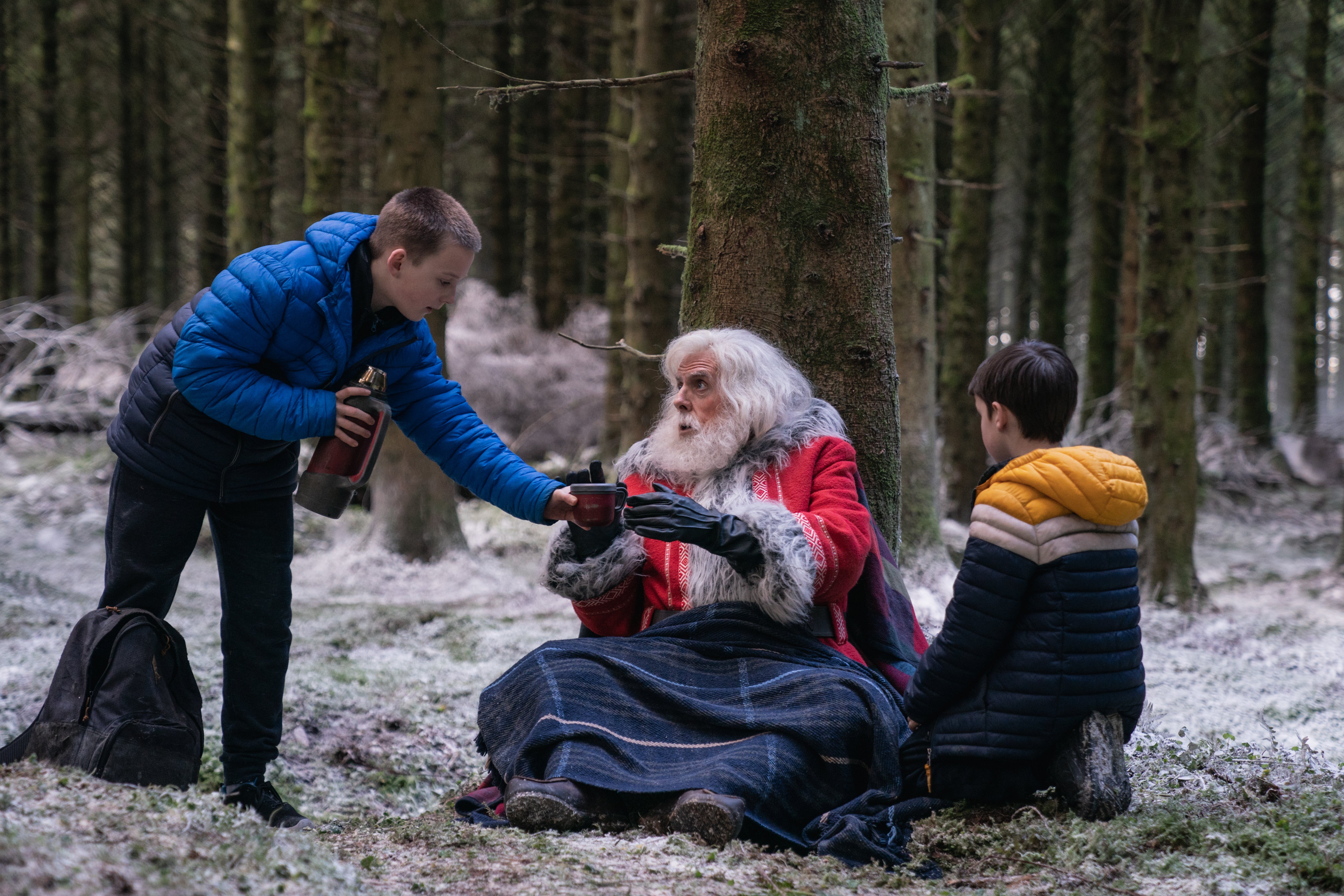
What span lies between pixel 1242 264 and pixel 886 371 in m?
10.5

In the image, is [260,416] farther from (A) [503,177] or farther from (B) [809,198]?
(A) [503,177]

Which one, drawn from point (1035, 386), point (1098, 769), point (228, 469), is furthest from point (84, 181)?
point (1098, 769)

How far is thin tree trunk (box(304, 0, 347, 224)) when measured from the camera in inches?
342

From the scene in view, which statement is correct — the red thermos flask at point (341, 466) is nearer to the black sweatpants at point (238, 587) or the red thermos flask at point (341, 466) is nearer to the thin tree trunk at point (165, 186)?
the black sweatpants at point (238, 587)

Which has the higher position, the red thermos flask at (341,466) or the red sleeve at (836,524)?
the red thermos flask at (341,466)

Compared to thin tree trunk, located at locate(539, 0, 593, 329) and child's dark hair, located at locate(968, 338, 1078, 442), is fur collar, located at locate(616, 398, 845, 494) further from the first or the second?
thin tree trunk, located at locate(539, 0, 593, 329)

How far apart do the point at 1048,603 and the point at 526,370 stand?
1093cm

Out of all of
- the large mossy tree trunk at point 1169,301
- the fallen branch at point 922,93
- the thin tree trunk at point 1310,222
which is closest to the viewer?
the fallen branch at point 922,93

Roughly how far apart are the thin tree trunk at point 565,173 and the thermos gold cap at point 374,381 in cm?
1010

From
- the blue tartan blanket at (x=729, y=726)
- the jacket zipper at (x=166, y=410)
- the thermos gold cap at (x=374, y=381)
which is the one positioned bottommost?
the blue tartan blanket at (x=729, y=726)

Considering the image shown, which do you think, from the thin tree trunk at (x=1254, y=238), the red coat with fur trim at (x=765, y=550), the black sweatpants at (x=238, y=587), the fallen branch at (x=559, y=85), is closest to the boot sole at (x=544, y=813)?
the red coat with fur trim at (x=765, y=550)

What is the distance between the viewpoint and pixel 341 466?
293 cm

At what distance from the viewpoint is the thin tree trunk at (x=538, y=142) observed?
1417 centimetres

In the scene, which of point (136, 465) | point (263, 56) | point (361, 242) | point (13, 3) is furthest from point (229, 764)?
point (13, 3)
